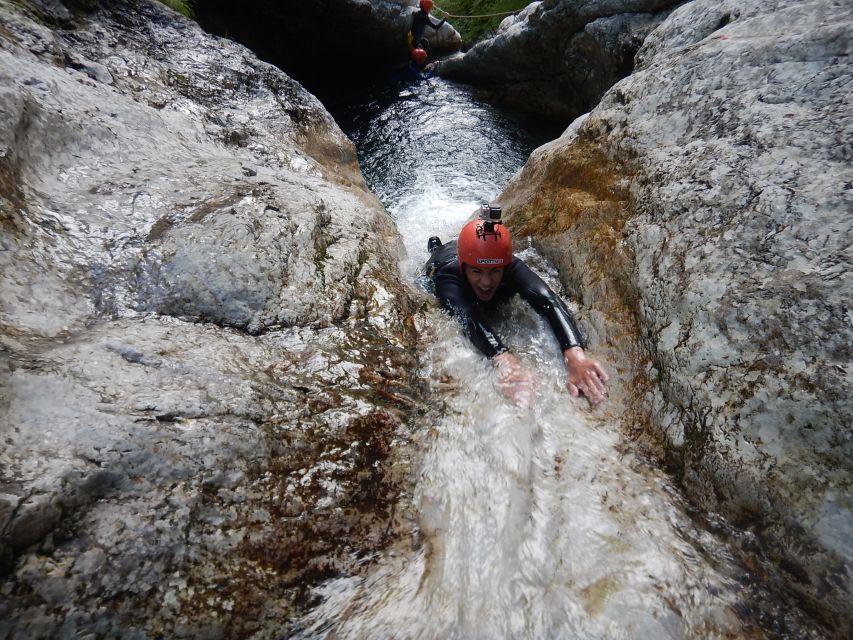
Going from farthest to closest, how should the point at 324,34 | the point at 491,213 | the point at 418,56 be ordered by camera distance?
the point at 324,34 < the point at 418,56 < the point at 491,213

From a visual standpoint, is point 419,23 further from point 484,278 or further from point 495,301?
point 484,278

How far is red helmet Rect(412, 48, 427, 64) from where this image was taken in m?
18.1

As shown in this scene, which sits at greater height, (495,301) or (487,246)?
(487,246)

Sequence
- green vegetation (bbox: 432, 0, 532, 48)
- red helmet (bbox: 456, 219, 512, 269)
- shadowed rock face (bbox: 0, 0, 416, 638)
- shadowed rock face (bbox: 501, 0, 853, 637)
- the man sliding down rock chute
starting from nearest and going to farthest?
shadowed rock face (bbox: 0, 0, 416, 638)
shadowed rock face (bbox: 501, 0, 853, 637)
the man sliding down rock chute
red helmet (bbox: 456, 219, 512, 269)
green vegetation (bbox: 432, 0, 532, 48)

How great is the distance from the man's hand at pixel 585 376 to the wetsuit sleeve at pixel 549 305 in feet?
0.46

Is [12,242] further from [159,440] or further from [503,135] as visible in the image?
[503,135]

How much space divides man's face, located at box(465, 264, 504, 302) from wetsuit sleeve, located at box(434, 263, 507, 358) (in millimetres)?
154

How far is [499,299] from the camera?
5242mm

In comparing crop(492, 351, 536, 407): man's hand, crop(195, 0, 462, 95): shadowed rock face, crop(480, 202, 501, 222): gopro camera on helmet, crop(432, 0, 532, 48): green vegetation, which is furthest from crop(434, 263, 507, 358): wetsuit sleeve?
crop(432, 0, 532, 48): green vegetation

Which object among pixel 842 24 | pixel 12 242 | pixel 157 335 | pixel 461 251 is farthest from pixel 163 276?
pixel 842 24

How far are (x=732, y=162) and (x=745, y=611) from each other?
3492mm

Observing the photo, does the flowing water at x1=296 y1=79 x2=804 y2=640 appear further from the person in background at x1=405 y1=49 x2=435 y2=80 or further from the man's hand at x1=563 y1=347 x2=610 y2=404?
the person in background at x1=405 y1=49 x2=435 y2=80

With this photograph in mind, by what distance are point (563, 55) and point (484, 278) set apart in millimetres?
12357

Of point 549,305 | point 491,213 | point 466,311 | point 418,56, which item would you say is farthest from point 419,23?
point 549,305
